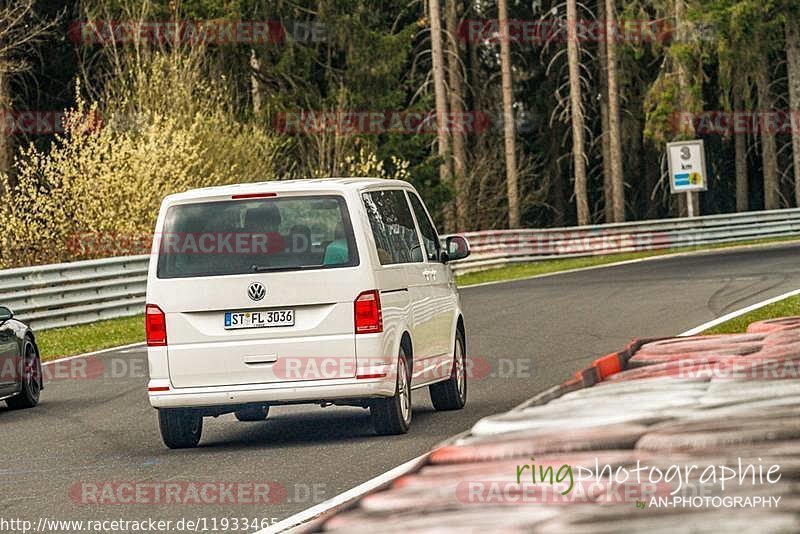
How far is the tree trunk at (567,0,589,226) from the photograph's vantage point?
51406 millimetres

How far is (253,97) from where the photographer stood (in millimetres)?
45938

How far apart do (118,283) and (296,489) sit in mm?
17362

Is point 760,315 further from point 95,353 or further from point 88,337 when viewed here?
point 88,337

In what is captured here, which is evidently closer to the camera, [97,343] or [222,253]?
[222,253]

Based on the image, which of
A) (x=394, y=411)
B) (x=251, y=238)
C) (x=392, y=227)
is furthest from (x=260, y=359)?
(x=392, y=227)

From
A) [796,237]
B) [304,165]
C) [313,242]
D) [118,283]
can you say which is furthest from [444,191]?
[313,242]

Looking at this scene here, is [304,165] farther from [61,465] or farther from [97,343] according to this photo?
[61,465]

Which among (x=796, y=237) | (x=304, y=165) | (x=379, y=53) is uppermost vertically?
(x=379, y=53)

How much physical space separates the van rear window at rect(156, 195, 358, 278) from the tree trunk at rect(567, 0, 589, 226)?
41017 millimetres

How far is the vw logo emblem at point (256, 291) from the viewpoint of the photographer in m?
11.0

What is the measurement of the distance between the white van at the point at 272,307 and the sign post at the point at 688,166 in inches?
1314

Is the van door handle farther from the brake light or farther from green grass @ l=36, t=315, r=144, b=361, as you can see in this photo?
green grass @ l=36, t=315, r=144, b=361

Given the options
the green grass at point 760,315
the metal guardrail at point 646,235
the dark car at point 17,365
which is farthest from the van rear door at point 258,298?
the metal guardrail at point 646,235

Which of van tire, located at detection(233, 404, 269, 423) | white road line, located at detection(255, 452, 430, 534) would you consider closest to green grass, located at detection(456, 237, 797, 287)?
van tire, located at detection(233, 404, 269, 423)
